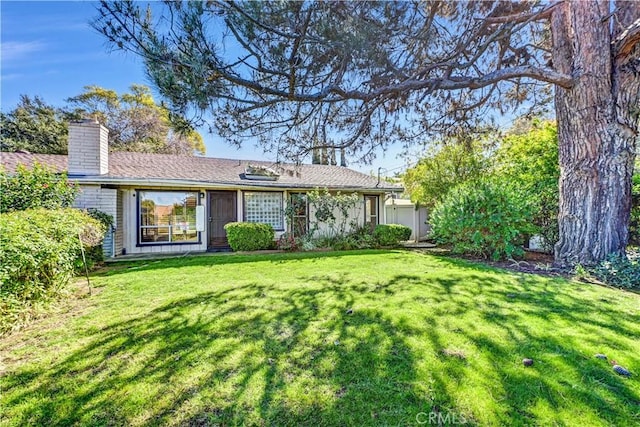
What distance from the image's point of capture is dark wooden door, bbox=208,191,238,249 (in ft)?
36.3

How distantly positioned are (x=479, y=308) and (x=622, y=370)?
1.49m

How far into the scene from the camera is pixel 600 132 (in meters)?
5.62

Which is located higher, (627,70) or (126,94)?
(126,94)

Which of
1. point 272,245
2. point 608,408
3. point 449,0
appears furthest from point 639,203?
point 272,245

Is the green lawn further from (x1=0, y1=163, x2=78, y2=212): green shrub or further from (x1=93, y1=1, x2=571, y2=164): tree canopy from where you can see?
(x1=0, y1=163, x2=78, y2=212): green shrub

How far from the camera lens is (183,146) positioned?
73.3 feet

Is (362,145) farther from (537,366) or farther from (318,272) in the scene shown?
(537,366)

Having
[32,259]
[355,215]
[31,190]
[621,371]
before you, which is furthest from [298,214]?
[621,371]

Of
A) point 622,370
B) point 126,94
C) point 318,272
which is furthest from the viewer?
point 126,94

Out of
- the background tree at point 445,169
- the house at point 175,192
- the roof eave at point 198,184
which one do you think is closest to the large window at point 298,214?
the house at point 175,192

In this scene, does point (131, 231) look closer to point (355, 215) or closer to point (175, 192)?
point (175, 192)

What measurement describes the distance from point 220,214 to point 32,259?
309 inches

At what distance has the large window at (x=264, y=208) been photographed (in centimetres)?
1151

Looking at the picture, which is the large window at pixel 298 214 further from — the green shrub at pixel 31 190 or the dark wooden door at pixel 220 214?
the green shrub at pixel 31 190
